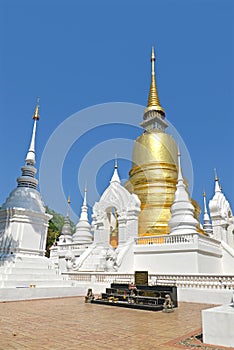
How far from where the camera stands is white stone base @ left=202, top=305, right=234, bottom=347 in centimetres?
479

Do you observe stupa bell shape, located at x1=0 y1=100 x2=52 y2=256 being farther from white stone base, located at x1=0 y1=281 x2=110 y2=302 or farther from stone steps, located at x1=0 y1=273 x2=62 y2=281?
white stone base, located at x1=0 y1=281 x2=110 y2=302

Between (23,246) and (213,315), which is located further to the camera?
(23,246)

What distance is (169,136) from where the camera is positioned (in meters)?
31.4

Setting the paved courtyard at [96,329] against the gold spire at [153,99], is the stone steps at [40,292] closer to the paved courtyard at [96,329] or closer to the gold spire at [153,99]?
the paved courtyard at [96,329]

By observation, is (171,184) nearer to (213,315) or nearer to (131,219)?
(131,219)

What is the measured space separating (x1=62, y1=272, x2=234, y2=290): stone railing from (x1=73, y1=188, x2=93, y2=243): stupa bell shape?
10.6 metres

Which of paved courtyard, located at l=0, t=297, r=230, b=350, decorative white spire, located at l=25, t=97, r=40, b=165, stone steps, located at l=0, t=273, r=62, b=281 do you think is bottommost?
paved courtyard, located at l=0, t=297, r=230, b=350

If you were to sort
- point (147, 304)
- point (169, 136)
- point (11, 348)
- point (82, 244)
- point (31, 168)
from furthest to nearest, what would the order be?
1. point (169, 136)
2. point (82, 244)
3. point (31, 168)
4. point (147, 304)
5. point (11, 348)

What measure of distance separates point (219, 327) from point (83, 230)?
23.7 meters

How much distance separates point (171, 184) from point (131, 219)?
6.24m

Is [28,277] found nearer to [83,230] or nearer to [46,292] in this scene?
[46,292]

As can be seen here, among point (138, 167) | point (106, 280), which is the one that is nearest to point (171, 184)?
point (138, 167)

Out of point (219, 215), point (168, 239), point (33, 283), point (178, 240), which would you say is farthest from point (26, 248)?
point (219, 215)

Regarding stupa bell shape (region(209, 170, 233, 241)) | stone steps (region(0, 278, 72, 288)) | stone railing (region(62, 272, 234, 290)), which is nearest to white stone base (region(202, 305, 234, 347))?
stone railing (region(62, 272, 234, 290))
